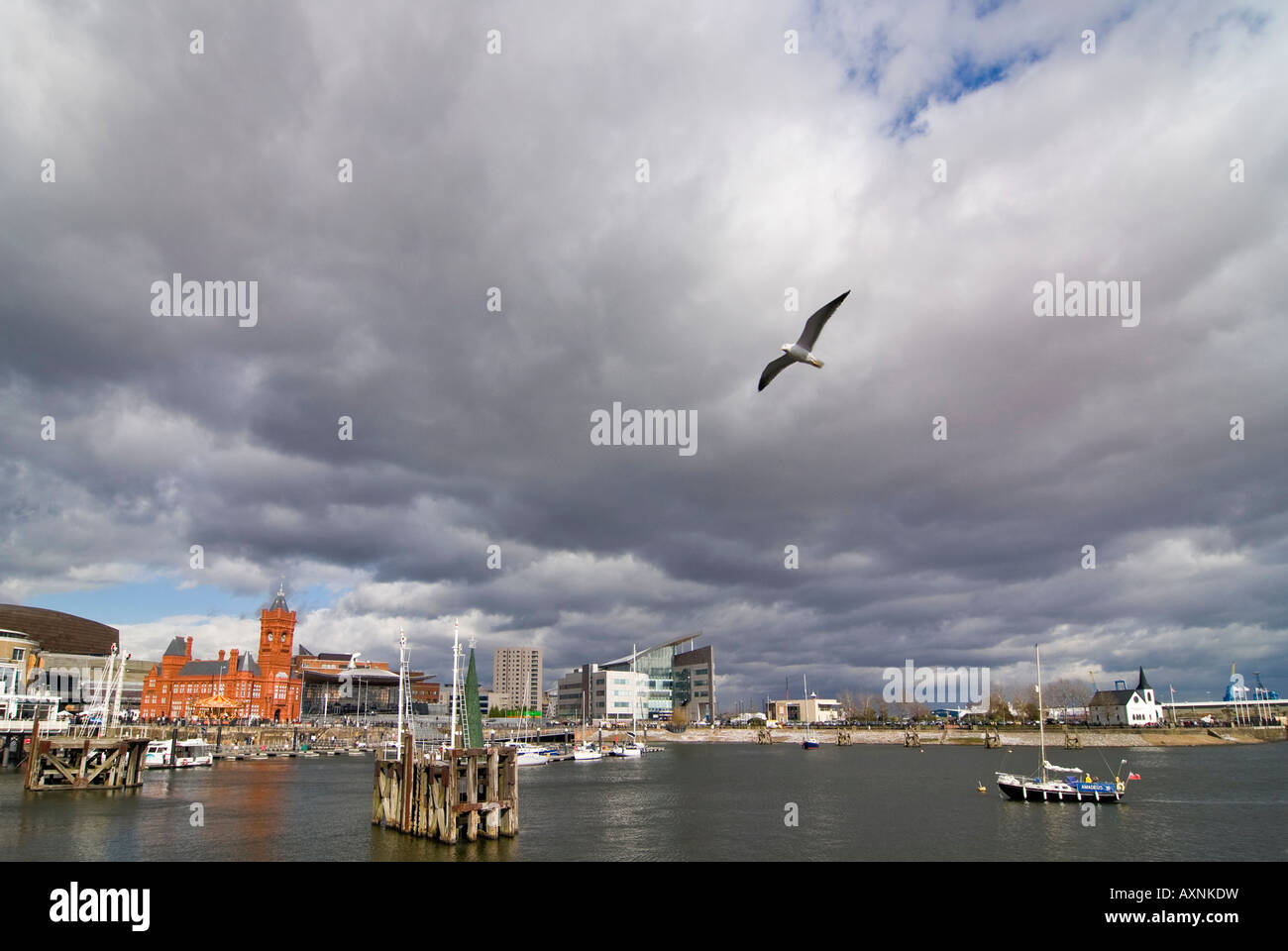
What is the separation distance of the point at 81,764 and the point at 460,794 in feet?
193

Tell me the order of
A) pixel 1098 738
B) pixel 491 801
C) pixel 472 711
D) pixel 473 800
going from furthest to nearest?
pixel 1098 738, pixel 472 711, pixel 491 801, pixel 473 800

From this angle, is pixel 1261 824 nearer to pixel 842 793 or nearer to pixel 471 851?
pixel 842 793

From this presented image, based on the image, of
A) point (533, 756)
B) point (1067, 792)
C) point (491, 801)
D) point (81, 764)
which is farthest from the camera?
point (533, 756)

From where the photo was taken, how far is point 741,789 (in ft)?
270

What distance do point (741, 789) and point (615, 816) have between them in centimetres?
2400

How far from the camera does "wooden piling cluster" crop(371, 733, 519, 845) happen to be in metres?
43.8

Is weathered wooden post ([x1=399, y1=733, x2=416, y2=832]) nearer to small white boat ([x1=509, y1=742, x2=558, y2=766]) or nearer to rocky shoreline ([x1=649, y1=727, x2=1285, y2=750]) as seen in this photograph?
small white boat ([x1=509, y1=742, x2=558, y2=766])

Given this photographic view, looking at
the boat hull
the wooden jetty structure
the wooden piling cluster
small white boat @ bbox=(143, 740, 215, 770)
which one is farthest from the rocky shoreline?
the wooden jetty structure

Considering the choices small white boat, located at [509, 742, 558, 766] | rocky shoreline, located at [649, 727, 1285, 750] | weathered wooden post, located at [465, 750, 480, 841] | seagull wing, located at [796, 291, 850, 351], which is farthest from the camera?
rocky shoreline, located at [649, 727, 1285, 750]

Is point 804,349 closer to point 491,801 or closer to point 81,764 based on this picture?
point 491,801

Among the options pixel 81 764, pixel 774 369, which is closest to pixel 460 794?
pixel 774 369

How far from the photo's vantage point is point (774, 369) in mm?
24672
